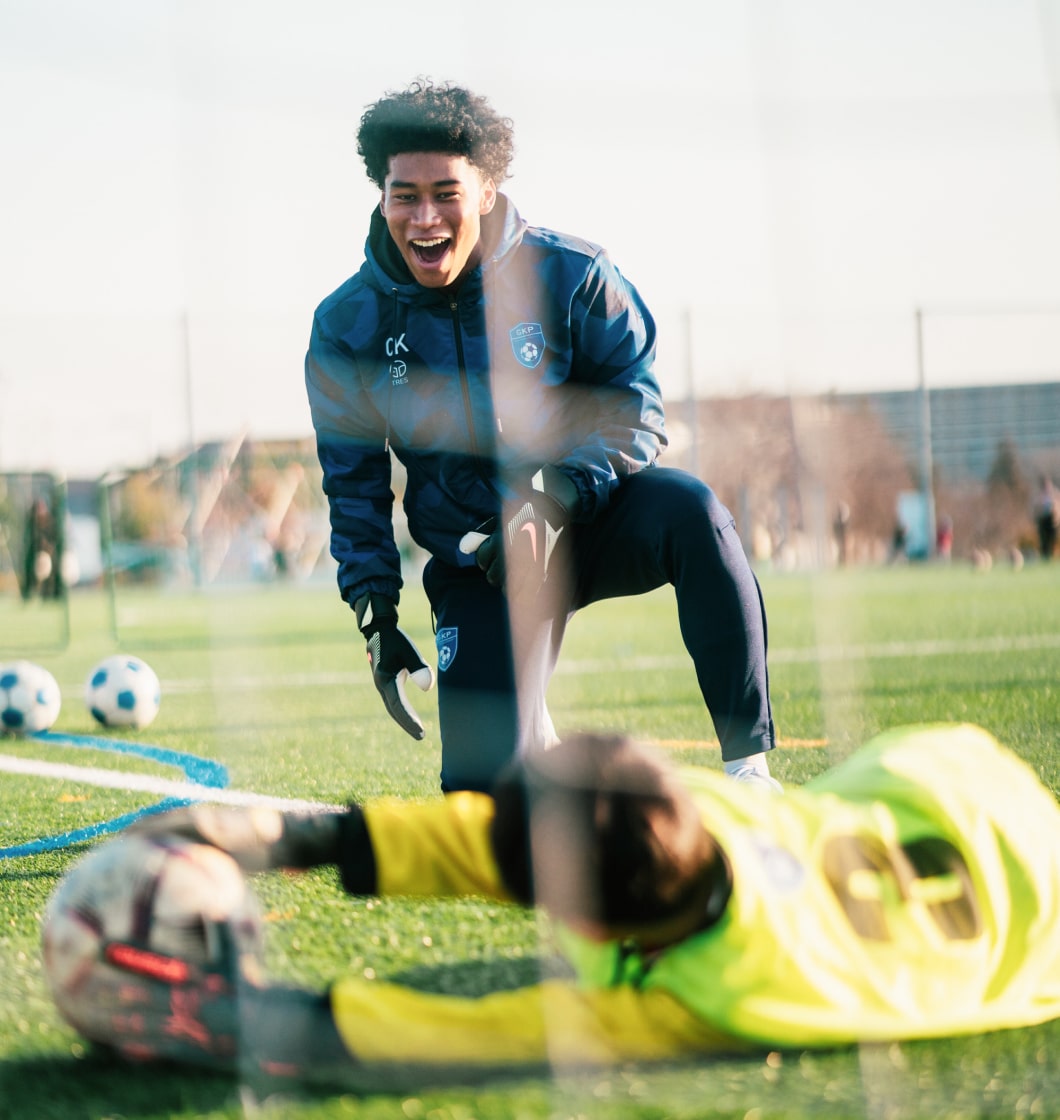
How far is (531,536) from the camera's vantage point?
295 centimetres

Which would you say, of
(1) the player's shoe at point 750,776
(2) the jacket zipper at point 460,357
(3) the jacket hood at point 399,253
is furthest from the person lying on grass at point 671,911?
(3) the jacket hood at point 399,253

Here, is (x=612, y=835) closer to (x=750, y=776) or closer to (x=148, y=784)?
(x=750, y=776)

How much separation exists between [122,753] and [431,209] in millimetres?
2818

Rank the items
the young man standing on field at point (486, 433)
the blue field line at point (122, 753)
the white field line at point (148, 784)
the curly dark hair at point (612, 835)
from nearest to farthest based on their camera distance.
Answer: the curly dark hair at point (612, 835)
the young man standing on field at point (486, 433)
the blue field line at point (122, 753)
the white field line at point (148, 784)

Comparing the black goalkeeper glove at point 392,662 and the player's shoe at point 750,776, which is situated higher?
the black goalkeeper glove at point 392,662

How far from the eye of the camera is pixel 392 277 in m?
3.21

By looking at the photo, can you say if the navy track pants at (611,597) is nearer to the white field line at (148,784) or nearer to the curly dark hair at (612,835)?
the white field line at (148,784)

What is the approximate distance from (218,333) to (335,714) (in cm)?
323

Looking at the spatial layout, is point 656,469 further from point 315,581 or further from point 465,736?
point 315,581

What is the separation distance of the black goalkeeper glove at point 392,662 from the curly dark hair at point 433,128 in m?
0.99

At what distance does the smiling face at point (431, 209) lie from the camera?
305 cm

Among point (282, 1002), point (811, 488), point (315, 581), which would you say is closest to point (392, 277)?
point (282, 1002)

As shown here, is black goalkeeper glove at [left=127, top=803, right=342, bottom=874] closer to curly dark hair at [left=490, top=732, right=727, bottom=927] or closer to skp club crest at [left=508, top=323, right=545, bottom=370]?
curly dark hair at [left=490, top=732, right=727, bottom=927]

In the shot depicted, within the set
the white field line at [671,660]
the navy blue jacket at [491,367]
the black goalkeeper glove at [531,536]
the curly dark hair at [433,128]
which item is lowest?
the white field line at [671,660]
